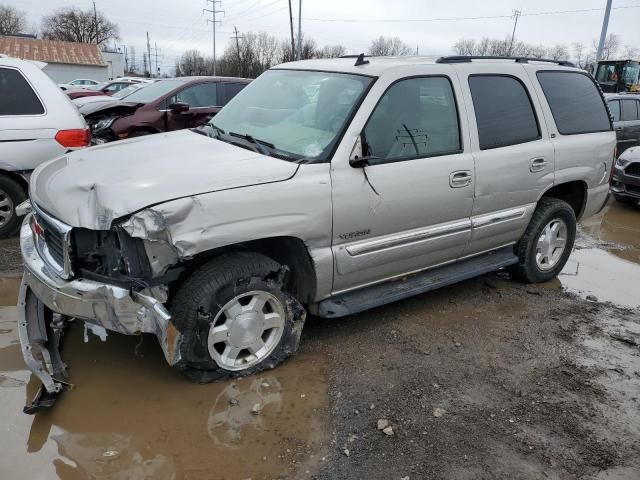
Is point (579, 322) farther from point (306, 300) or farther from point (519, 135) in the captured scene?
point (306, 300)

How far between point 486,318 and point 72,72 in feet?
169

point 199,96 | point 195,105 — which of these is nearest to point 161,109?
point 195,105

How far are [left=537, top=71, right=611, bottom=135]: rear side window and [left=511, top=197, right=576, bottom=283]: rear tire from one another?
0.71m

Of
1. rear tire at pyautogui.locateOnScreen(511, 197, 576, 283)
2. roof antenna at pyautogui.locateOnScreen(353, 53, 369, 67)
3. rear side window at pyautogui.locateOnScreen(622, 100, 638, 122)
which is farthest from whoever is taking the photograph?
rear side window at pyautogui.locateOnScreen(622, 100, 638, 122)

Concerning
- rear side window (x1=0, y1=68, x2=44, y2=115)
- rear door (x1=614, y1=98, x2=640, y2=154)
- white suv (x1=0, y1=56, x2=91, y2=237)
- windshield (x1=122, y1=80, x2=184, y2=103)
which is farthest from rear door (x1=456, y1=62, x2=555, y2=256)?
rear door (x1=614, y1=98, x2=640, y2=154)

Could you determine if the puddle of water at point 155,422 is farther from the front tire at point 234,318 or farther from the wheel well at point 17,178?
the wheel well at point 17,178

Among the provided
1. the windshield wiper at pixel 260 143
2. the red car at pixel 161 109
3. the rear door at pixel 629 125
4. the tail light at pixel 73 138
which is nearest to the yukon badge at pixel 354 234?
the windshield wiper at pixel 260 143

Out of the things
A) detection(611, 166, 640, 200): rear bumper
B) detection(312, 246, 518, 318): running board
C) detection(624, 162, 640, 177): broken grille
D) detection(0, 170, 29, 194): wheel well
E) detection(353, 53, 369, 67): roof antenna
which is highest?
detection(353, 53, 369, 67): roof antenna

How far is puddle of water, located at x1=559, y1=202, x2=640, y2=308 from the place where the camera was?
16.7 ft

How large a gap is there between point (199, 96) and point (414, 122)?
647cm

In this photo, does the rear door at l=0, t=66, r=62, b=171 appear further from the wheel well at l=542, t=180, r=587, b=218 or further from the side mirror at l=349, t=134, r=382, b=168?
the wheel well at l=542, t=180, r=587, b=218

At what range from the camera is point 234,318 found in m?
3.14

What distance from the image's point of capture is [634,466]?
2748mm

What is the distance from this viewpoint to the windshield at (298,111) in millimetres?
3412
